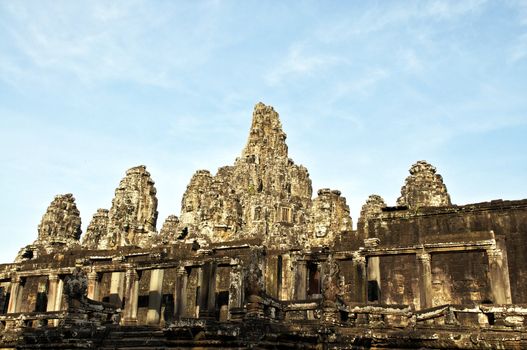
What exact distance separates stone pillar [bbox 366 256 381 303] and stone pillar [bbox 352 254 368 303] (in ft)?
0.79

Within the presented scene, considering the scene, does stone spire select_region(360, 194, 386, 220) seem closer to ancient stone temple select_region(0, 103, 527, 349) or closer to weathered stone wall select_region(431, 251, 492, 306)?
ancient stone temple select_region(0, 103, 527, 349)

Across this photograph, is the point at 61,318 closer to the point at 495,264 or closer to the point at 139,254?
the point at 139,254

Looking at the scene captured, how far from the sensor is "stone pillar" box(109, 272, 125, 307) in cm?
3310

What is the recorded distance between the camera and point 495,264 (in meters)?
22.9

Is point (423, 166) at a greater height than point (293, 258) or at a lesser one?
greater

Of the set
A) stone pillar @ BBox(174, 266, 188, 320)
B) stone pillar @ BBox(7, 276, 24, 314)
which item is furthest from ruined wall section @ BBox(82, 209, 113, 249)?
stone pillar @ BBox(174, 266, 188, 320)

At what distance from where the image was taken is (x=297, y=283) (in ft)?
95.0

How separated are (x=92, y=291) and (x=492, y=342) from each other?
27.8 metres

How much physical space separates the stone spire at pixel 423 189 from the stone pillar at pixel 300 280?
27.4 ft

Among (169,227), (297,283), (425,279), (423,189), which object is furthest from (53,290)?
(423,189)

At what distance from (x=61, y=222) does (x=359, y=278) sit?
28.6 metres

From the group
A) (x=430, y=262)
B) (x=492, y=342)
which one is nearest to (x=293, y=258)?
(x=430, y=262)

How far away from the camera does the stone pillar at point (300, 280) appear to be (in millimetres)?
28486

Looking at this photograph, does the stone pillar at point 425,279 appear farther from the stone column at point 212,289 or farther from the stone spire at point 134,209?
the stone spire at point 134,209
